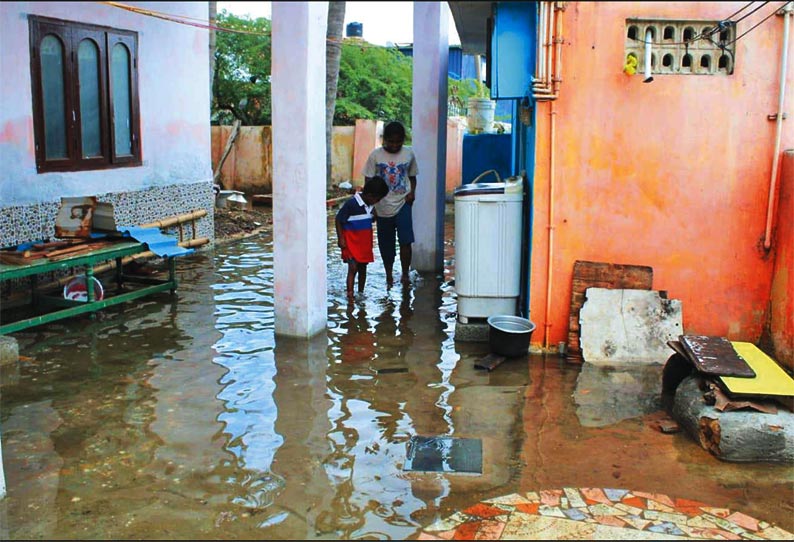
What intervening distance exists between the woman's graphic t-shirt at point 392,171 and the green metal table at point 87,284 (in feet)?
8.40

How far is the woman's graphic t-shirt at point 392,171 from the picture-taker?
955 centimetres

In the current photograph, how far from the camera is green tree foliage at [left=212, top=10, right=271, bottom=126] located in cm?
2144

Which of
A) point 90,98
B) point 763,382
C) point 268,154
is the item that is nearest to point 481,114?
point 90,98

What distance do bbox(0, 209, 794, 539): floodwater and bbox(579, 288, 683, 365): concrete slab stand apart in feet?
0.78

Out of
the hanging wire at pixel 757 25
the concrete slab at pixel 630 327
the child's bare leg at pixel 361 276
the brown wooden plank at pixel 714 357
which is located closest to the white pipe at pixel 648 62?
the hanging wire at pixel 757 25

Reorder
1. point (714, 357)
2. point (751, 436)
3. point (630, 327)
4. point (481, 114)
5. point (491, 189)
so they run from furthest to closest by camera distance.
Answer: point (481, 114) < point (491, 189) < point (630, 327) < point (714, 357) < point (751, 436)

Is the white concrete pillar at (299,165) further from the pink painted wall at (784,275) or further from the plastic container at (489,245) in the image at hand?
the pink painted wall at (784,275)

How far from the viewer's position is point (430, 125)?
34.8ft

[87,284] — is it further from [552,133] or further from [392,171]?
[552,133]

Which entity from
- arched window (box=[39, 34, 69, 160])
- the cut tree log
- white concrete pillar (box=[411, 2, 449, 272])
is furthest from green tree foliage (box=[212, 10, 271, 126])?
arched window (box=[39, 34, 69, 160])

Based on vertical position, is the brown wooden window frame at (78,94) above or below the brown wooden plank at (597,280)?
above

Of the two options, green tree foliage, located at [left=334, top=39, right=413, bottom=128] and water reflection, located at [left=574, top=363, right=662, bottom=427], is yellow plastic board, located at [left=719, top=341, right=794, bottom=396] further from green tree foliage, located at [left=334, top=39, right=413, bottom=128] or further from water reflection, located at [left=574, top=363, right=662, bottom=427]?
green tree foliage, located at [left=334, top=39, right=413, bottom=128]

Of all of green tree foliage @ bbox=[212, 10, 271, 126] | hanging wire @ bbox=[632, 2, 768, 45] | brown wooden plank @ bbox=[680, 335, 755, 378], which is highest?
green tree foliage @ bbox=[212, 10, 271, 126]

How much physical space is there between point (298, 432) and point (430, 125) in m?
6.15
